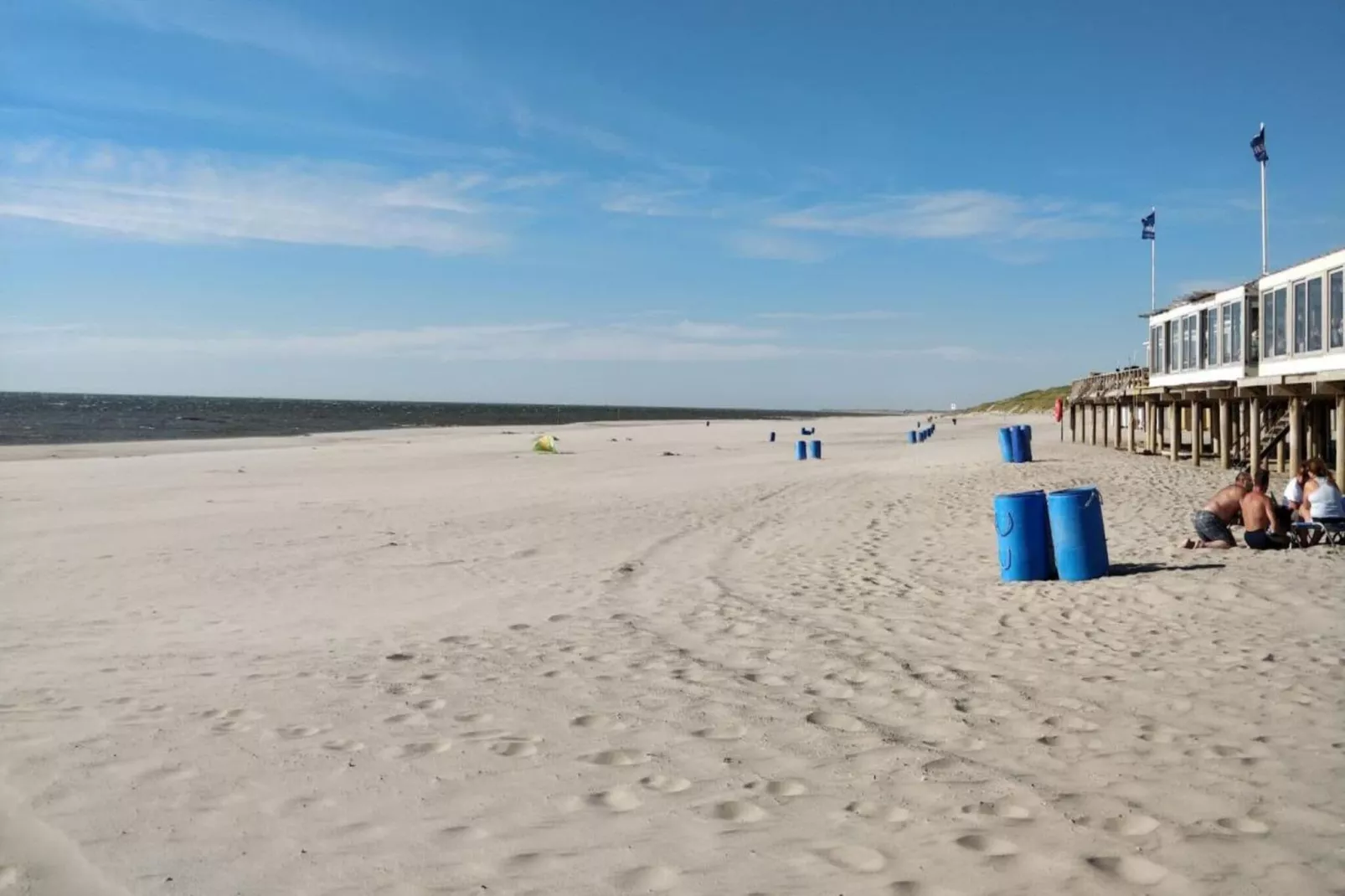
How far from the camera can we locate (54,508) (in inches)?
689

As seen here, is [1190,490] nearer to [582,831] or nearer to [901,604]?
[901,604]

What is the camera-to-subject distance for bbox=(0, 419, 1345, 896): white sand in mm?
3875

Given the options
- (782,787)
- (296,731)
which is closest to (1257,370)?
(782,787)

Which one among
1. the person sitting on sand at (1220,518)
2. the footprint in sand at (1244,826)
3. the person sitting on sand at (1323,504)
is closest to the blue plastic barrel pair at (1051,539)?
the person sitting on sand at (1220,518)

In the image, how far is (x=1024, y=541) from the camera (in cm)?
956

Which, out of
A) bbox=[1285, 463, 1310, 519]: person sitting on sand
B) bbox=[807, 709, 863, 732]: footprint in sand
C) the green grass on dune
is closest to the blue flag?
bbox=[1285, 463, 1310, 519]: person sitting on sand

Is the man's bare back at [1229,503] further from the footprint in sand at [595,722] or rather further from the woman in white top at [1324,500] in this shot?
the footprint in sand at [595,722]

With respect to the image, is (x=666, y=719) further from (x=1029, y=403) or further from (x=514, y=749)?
(x=1029, y=403)

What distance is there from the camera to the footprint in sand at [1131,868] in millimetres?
3629

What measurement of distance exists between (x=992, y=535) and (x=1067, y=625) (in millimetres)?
5310

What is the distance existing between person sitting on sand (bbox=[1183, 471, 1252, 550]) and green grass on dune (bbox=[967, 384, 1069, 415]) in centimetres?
8616

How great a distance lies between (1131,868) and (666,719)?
2590 millimetres

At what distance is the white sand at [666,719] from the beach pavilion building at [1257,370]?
24.9 feet

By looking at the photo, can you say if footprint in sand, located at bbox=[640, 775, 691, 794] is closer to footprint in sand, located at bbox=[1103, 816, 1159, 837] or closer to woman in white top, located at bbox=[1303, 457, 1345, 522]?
footprint in sand, located at bbox=[1103, 816, 1159, 837]
